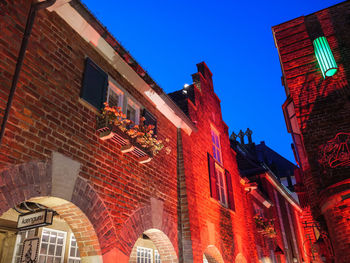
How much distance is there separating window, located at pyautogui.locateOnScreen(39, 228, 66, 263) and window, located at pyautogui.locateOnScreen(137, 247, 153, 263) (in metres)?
3.08

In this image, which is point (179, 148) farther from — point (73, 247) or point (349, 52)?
point (349, 52)

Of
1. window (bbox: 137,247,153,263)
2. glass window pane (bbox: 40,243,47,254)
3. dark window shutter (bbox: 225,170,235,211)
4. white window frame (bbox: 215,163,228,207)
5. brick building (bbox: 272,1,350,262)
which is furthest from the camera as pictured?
dark window shutter (bbox: 225,170,235,211)

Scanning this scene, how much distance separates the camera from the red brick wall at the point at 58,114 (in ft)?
14.1

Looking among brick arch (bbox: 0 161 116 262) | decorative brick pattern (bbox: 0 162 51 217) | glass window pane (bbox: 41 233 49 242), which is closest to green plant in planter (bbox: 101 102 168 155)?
brick arch (bbox: 0 161 116 262)

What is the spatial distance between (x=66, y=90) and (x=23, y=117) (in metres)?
1.08

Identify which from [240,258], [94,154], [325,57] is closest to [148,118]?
[94,154]

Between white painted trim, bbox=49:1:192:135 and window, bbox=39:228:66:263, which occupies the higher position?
white painted trim, bbox=49:1:192:135

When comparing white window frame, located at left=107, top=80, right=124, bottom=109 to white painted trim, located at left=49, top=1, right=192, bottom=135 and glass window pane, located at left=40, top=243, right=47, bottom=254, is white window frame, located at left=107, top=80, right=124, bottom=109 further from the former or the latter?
glass window pane, located at left=40, top=243, right=47, bottom=254

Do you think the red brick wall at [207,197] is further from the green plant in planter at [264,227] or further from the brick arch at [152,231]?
the green plant in planter at [264,227]

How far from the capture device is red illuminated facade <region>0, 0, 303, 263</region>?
439cm

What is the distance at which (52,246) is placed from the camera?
716cm

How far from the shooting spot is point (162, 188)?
756 centimetres

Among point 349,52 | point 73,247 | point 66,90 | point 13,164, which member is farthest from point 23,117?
point 349,52

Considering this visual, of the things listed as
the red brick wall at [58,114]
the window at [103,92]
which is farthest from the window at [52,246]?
the window at [103,92]
